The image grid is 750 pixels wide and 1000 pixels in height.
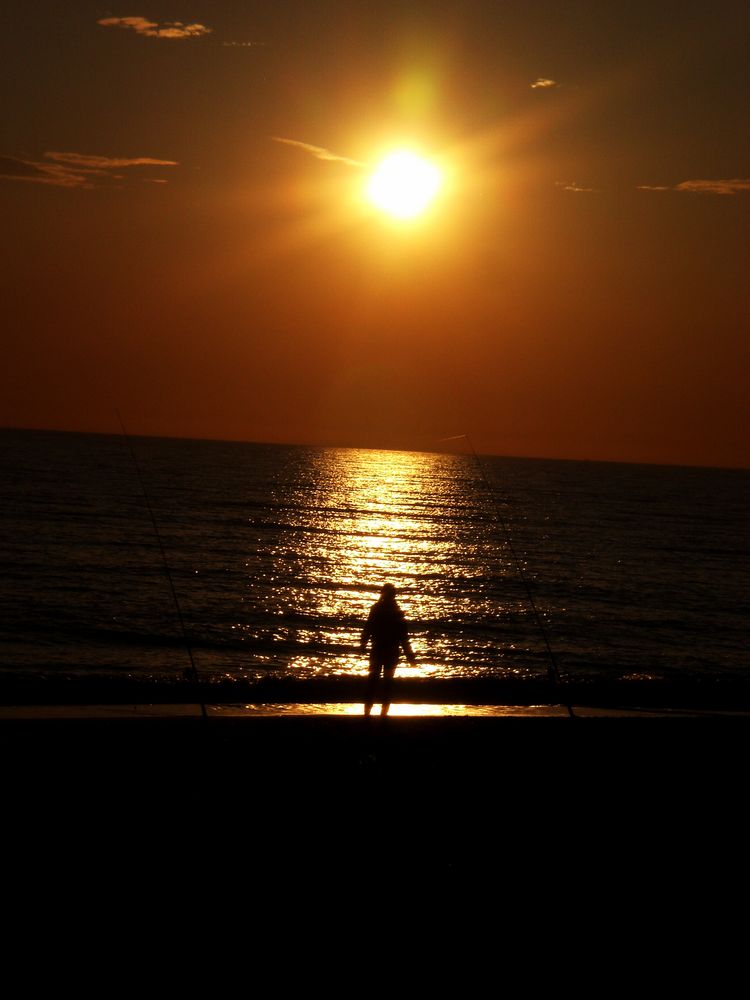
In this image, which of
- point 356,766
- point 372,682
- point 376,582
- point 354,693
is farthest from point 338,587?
point 356,766

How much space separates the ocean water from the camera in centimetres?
2731

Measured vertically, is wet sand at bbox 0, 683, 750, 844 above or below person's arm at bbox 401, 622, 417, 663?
below

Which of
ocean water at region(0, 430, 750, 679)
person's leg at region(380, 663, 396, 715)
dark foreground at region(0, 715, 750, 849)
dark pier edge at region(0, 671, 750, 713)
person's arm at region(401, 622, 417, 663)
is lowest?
dark foreground at region(0, 715, 750, 849)

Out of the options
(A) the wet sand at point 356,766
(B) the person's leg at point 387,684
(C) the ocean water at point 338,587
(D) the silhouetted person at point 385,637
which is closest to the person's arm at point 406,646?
(D) the silhouetted person at point 385,637

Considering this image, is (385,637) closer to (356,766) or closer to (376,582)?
(356,766)

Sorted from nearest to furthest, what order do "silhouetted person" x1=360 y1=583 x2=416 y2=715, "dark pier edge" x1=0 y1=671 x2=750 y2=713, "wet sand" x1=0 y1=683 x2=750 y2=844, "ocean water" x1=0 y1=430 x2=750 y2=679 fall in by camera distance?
"wet sand" x1=0 y1=683 x2=750 y2=844 < "silhouetted person" x1=360 y1=583 x2=416 y2=715 < "dark pier edge" x1=0 y1=671 x2=750 y2=713 < "ocean water" x1=0 y1=430 x2=750 y2=679

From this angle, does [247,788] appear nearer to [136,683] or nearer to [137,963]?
[137,963]

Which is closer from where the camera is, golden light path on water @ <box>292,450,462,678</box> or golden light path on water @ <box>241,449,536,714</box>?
golden light path on water @ <box>241,449,536,714</box>

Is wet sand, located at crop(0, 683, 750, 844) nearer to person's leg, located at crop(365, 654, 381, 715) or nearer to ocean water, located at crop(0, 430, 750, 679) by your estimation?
person's leg, located at crop(365, 654, 381, 715)

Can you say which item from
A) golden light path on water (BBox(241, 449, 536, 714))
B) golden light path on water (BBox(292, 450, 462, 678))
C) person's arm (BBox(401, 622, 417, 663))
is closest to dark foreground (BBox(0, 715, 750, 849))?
person's arm (BBox(401, 622, 417, 663))

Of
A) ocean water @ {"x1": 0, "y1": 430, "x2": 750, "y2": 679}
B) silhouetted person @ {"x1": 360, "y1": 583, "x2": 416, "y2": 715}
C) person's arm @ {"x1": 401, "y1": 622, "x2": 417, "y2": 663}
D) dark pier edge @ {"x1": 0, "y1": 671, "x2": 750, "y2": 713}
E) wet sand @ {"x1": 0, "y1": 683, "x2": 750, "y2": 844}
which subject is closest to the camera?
wet sand @ {"x1": 0, "y1": 683, "x2": 750, "y2": 844}

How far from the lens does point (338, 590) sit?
4238 cm

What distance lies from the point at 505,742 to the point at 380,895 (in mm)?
4632

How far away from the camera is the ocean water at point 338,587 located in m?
27.3
